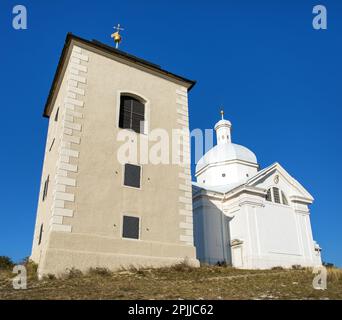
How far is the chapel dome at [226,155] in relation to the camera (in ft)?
123

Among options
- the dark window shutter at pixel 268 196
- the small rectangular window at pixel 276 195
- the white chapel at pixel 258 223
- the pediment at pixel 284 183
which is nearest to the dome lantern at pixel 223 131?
the pediment at pixel 284 183

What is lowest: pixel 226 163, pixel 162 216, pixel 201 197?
pixel 162 216

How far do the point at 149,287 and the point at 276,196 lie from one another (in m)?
22.3

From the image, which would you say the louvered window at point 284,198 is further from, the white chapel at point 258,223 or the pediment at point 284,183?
the pediment at point 284,183

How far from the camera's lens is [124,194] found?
1518cm

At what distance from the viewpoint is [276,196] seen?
29766 millimetres

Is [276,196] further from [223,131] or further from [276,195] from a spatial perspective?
[223,131]

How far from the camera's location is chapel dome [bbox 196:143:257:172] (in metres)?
37.4

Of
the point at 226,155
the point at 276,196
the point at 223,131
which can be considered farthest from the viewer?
the point at 223,131

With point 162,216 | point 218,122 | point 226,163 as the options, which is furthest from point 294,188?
point 162,216

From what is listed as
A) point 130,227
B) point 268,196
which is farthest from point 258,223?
point 130,227

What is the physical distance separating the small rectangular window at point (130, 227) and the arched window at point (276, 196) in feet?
56.7
